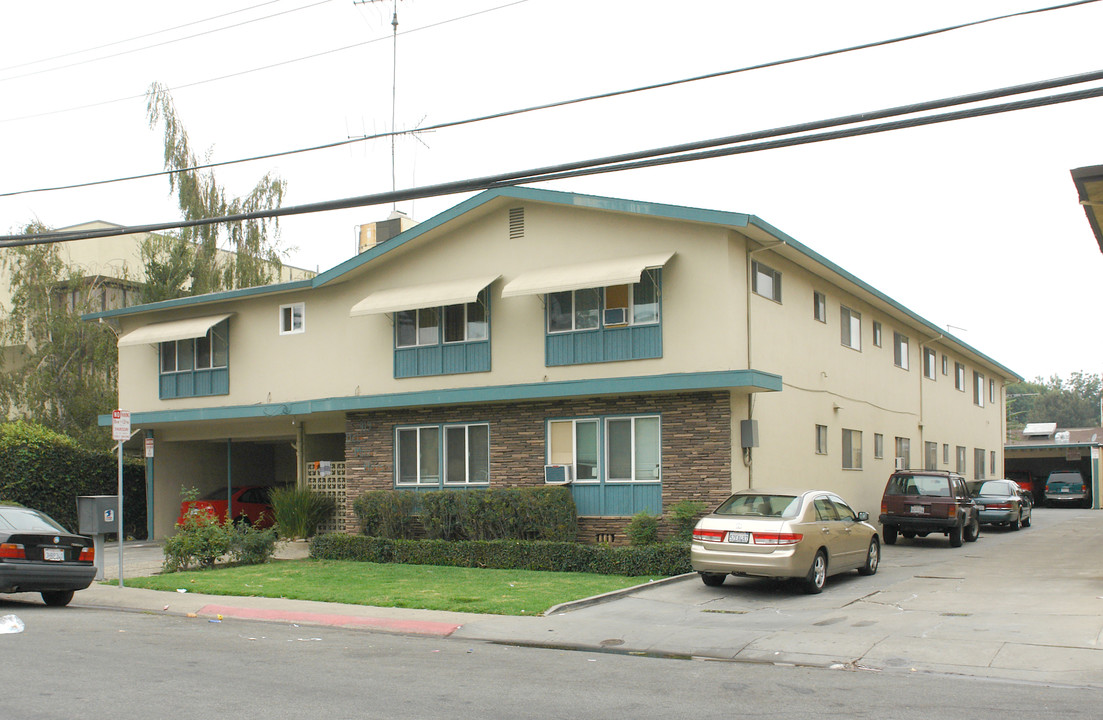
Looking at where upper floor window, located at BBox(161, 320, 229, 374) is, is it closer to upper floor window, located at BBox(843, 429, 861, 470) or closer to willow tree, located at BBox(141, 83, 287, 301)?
willow tree, located at BBox(141, 83, 287, 301)

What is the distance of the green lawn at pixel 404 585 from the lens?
46.9ft

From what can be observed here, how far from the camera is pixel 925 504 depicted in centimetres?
2134

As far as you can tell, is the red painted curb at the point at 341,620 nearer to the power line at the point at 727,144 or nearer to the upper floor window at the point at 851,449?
the power line at the point at 727,144

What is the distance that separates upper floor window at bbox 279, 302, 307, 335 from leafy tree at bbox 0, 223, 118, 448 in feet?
38.3

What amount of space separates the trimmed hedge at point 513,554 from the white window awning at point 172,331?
7.04m

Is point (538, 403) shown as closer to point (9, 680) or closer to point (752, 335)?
point (752, 335)

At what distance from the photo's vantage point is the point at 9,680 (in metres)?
8.48

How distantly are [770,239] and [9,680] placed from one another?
569 inches

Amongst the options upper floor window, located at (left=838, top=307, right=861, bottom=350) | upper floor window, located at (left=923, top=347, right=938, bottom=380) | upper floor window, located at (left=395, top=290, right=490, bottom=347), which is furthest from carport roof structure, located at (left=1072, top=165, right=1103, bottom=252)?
upper floor window, located at (left=923, top=347, right=938, bottom=380)

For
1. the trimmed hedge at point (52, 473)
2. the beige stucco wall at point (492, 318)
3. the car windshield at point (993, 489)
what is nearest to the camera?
the beige stucco wall at point (492, 318)

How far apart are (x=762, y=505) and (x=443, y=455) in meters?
8.38

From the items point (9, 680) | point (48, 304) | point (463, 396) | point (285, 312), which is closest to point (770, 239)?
point (463, 396)

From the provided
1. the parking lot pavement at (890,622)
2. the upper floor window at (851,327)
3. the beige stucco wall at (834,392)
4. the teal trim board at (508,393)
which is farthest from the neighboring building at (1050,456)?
the teal trim board at (508,393)

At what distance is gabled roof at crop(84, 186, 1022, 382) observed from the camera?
18031 millimetres
